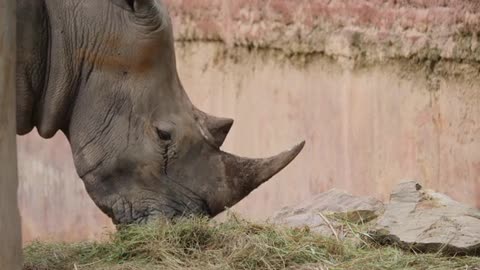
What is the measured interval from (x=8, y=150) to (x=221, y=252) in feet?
4.63

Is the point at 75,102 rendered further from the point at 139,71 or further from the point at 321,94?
the point at 321,94

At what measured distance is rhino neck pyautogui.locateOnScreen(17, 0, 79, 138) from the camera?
618cm

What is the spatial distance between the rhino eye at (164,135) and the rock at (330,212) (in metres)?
A: 0.73

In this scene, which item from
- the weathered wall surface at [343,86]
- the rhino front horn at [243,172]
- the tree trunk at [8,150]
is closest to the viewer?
the tree trunk at [8,150]

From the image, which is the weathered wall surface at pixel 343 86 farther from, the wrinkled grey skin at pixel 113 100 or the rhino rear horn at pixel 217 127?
the wrinkled grey skin at pixel 113 100

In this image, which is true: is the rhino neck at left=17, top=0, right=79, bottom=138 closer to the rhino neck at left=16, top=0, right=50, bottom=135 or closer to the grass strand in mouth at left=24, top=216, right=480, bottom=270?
the rhino neck at left=16, top=0, right=50, bottom=135

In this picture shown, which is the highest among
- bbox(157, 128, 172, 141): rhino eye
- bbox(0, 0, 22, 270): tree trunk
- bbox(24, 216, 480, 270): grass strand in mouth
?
bbox(0, 0, 22, 270): tree trunk

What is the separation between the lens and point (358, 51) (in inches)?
369

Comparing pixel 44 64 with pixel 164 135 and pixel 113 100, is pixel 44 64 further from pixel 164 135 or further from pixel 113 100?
pixel 164 135

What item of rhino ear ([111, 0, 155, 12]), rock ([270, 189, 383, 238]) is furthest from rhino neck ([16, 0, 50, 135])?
rock ([270, 189, 383, 238])

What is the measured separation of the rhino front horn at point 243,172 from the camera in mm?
6426

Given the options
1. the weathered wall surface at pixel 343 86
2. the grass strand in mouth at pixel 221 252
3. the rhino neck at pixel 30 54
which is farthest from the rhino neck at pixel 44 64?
the weathered wall surface at pixel 343 86

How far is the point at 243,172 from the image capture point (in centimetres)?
645

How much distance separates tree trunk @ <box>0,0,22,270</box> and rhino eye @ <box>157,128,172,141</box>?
162 cm
